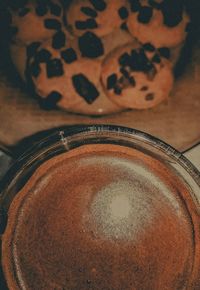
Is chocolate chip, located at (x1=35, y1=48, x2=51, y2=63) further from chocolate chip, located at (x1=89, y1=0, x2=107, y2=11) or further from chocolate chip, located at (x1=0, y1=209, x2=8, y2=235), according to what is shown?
chocolate chip, located at (x1=0, y1=209, x2=8, y2=235)

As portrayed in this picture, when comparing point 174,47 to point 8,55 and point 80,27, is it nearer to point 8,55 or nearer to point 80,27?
point 80,27

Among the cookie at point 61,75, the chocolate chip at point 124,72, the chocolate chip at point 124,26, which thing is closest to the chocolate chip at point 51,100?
the cookie at point 61,75

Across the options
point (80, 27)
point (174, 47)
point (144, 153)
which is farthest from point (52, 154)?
point (174, 47)

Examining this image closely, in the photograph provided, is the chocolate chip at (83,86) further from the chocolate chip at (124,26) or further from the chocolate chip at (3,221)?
the chocolate chip at (3,221)

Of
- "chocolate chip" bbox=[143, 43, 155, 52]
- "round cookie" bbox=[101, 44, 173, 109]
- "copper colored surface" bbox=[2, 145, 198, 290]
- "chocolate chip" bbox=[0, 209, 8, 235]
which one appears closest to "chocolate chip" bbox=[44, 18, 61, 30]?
"round cookie" bbox=[101, 44, 173, 109]

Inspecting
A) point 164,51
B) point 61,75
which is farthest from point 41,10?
point 164,51

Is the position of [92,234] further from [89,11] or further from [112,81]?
[89,11]
